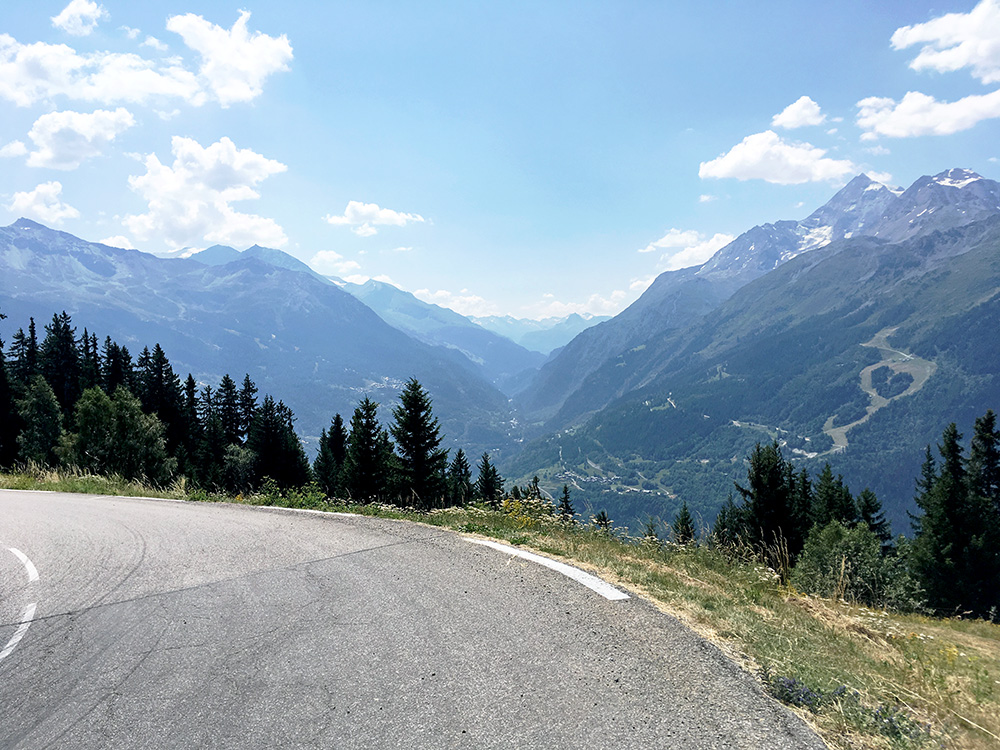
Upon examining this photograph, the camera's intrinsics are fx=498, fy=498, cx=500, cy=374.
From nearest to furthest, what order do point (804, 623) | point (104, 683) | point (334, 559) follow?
point (104, 683)
point (804, 623)
point (334, 559)

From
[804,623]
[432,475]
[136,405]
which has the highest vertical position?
[136,405]

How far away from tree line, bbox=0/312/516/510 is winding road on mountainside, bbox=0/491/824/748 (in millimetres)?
7090

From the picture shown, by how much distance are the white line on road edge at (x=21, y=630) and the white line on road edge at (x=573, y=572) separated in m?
5.60

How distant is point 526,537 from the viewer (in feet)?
29.8

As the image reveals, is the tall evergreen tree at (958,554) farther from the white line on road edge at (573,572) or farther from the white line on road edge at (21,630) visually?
the white line on road edge at (21,630)

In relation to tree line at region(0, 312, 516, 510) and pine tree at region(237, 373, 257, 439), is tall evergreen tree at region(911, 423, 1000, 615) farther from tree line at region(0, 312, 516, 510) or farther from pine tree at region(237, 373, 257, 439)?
pine tree at region(237, 373, 257, 439)

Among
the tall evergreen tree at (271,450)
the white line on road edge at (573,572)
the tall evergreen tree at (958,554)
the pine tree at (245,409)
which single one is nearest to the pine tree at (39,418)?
the tall evergreen tree at (271,450)

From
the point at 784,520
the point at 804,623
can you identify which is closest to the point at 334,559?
the point at 804,623

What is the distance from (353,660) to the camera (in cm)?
448

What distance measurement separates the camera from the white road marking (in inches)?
276

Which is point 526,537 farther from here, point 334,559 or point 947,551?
point 947,551

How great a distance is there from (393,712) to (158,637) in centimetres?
300

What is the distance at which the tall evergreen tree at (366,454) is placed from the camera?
1441 inches

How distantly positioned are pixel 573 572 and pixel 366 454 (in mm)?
32435
